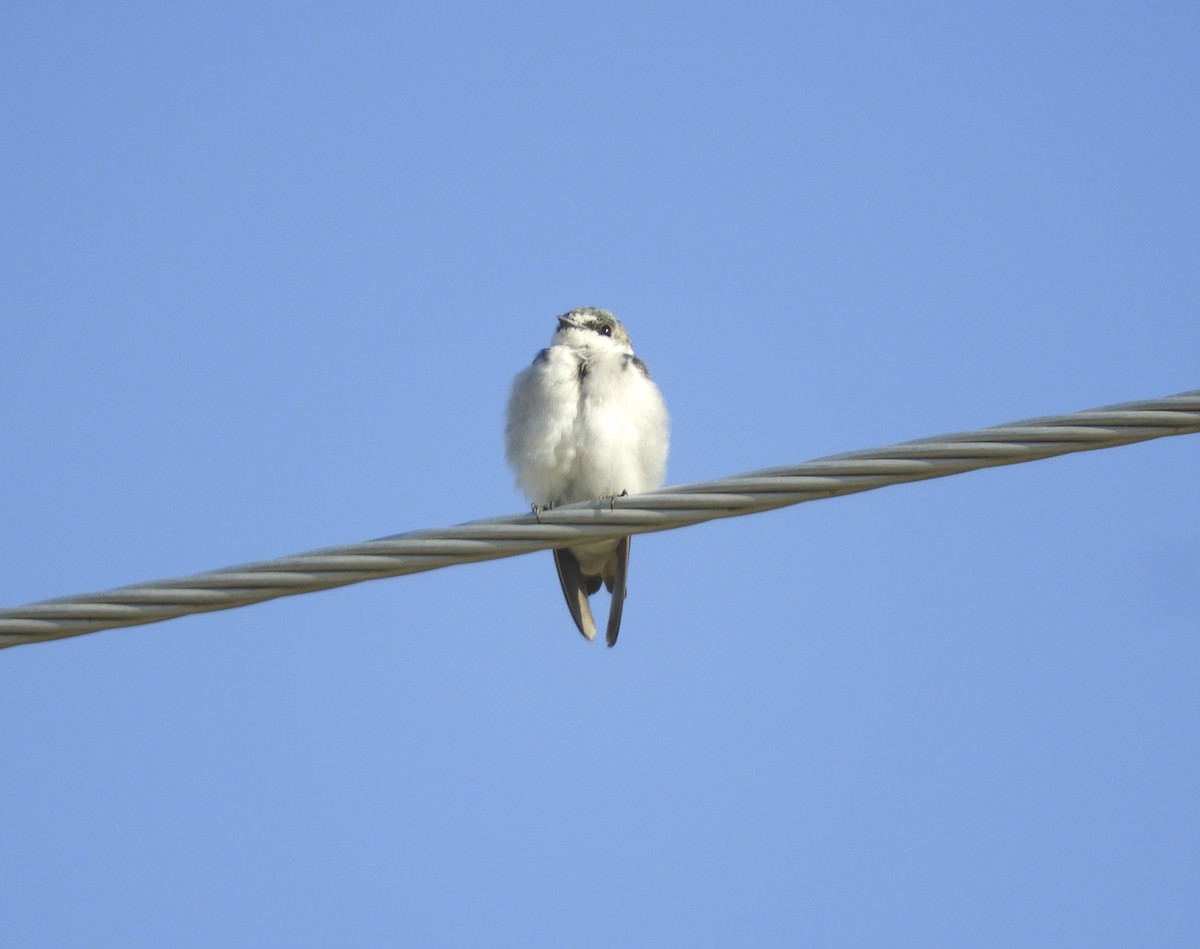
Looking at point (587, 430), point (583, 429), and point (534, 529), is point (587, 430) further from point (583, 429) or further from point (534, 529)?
point (534, 529)

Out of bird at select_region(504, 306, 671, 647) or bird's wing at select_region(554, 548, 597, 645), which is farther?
bird's wing at select_region(554, 548, 597, 645)

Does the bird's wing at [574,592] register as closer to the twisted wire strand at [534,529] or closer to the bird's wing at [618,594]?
the bird's wing at [618,594]

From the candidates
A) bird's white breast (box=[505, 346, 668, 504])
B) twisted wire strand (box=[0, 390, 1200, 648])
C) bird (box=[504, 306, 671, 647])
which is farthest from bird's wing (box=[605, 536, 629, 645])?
twisted wire strand (box=[0, 390, 1200, 648])

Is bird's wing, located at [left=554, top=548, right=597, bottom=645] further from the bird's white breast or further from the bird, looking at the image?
the bird's white breast

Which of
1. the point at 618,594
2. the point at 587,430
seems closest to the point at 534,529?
the point at 587,430

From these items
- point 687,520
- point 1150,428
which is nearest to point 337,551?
point 687,520

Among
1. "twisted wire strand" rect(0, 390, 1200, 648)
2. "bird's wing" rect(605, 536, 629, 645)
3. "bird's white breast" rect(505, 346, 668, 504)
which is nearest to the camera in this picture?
"twisted wire strand" rect(0, 390, 1200, 648)

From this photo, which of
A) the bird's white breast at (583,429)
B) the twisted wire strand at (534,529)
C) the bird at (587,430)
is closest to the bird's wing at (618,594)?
the bird at (587,430)

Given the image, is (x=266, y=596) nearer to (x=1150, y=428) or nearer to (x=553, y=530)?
(x=553, y=530)
